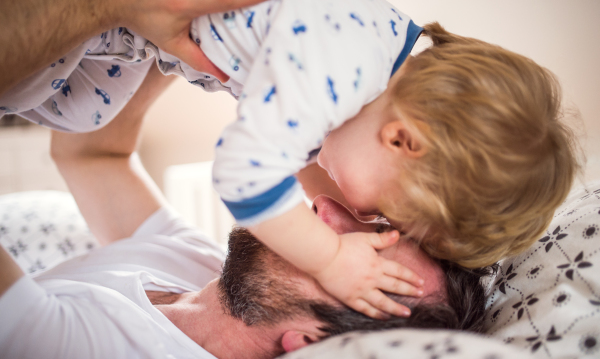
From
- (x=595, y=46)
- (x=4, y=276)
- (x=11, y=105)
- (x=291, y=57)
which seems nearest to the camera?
(x=291, y=57)

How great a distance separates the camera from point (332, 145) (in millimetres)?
725

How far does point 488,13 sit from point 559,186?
91 cm

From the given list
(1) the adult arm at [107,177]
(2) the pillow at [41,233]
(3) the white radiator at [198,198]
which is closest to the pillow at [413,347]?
(1) the adult arm at [107,177]

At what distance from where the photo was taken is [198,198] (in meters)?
2.12

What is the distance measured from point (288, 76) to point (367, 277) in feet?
1.18

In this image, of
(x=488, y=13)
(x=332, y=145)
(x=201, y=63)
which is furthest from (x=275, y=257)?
(x=488, y=13)

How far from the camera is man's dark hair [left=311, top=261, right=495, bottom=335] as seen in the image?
27.5 inches

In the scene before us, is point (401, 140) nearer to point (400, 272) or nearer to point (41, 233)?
point (400, 272)

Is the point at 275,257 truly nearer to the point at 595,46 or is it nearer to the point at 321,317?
the point at 321,317

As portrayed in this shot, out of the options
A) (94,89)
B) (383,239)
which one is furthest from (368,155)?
(94,89)

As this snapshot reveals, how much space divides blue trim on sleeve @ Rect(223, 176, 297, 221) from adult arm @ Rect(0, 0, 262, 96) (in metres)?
0.32

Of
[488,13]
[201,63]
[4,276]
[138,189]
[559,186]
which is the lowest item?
[138,189]

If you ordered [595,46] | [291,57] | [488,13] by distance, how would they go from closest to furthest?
[291,57], [595,46], [488,13]

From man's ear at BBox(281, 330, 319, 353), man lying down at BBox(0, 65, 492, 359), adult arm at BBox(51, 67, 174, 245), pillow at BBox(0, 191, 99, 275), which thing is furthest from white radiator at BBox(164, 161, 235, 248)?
man's ear at BBox(281, 330, 319, 353)
